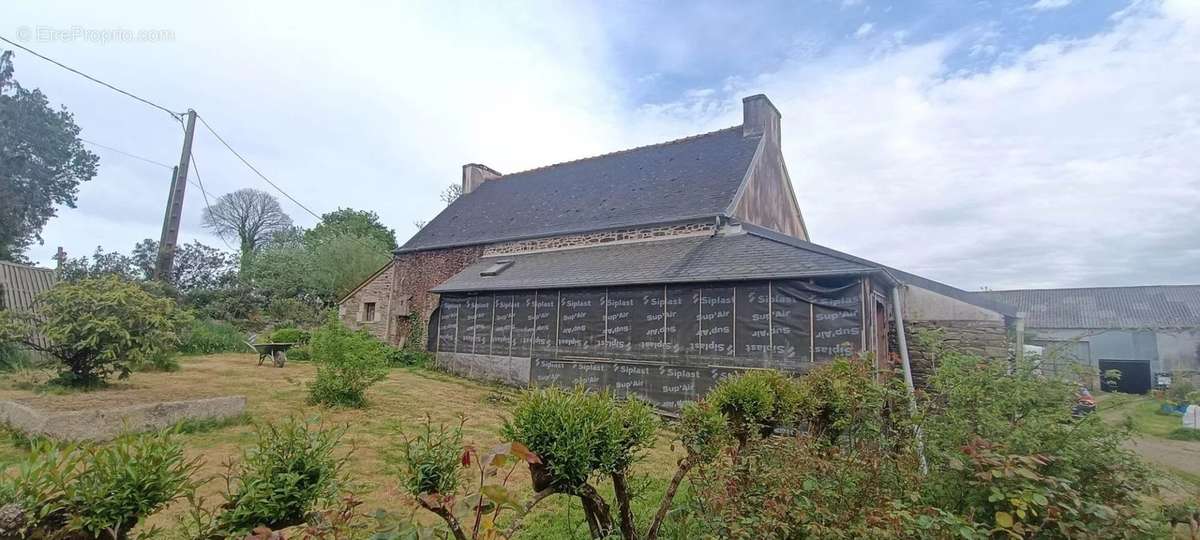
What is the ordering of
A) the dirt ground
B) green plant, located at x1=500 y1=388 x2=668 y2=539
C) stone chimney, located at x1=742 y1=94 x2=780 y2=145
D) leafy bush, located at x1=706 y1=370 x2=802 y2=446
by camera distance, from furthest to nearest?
stone chimney, located at x1=742 y1=94 x2=780 y2=145 < the dirt ground < leafy bush, located at x1=706 y1=370 x2=802 y2=446 < green plant, located at x1=500 y1=388 x2=668 y2=539

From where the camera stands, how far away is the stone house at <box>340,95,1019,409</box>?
8359mm

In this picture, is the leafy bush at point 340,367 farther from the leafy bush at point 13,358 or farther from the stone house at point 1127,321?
the stone house at point 1127,321

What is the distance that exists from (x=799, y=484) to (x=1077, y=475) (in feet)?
4.27

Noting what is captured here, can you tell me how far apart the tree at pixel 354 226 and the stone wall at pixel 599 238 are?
1062 inches

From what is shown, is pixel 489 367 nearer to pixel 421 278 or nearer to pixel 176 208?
pixel 421 278

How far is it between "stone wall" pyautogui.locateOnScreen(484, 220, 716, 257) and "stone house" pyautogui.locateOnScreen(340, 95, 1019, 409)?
0.04 meters

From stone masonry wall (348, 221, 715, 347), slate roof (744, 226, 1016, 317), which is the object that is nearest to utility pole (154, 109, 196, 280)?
stone masonry wall (348, 221, 715, 347)

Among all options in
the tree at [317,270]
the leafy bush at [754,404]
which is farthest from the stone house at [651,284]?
the tree at [317,270]

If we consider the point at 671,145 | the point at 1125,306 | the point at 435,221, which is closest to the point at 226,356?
the point at 435,221

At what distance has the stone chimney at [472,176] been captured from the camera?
70.3 feet

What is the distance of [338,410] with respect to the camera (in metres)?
7.89

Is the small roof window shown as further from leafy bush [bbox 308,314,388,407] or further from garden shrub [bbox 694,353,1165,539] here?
garden shrub [bbox 694,353,1165,539]

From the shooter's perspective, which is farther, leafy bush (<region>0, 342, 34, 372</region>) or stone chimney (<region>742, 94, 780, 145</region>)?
stone chimney (<region>742, 94, 780, 145</region>)

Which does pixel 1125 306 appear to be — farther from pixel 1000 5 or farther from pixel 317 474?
pixel 317 474
